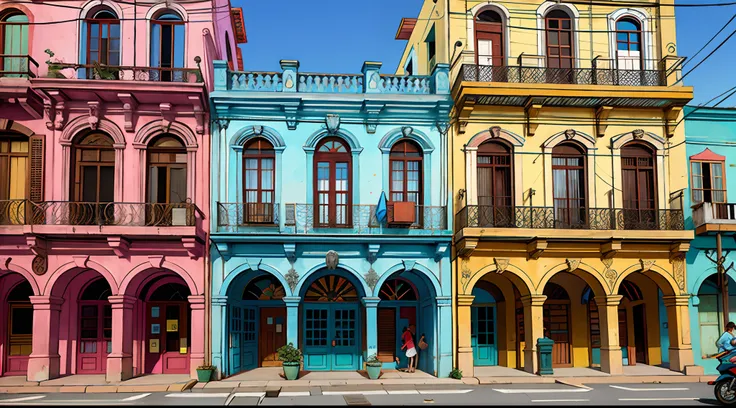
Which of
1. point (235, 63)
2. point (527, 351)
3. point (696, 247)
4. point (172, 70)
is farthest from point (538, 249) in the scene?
point (235, 63)

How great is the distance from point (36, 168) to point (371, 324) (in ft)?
32.5

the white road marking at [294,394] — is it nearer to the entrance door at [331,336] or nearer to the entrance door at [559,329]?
the entrance door at [331,336]

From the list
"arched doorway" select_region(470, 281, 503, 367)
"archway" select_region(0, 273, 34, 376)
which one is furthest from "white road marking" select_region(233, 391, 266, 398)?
"arched doorway" select_region(470, 281, 503, 367)

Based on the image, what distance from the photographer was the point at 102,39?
21.4 m

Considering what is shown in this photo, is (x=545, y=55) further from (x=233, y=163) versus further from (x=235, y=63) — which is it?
(x=235, y=63)

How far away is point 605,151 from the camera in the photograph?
72.5ft

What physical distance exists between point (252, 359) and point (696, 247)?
43.6 feet

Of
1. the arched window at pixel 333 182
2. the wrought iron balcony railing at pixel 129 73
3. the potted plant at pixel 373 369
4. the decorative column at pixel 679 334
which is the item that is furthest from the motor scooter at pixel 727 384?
the wrought iron balcony railing at pixel 129 73

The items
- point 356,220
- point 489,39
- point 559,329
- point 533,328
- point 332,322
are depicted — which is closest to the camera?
point 533,328

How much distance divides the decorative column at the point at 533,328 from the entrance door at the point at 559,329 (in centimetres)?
188

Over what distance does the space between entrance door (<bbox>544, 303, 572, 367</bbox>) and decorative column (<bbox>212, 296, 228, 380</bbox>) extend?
9661 millimetres

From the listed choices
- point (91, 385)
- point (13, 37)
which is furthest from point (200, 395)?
point (13, 37)

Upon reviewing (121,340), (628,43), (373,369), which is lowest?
(373,369)

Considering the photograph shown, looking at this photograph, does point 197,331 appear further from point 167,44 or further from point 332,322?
point 167,44
